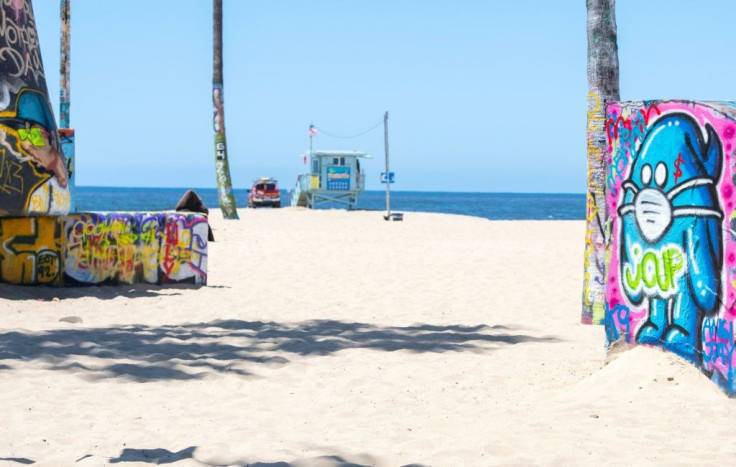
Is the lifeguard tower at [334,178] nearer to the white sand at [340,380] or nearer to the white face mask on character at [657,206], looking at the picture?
the white sand at [340,380]

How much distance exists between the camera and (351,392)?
21.4 ft

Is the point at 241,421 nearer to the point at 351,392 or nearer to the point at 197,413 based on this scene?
the point at 197,413

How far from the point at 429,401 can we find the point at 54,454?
8.51ft

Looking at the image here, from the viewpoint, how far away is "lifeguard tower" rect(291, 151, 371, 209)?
43688 mm

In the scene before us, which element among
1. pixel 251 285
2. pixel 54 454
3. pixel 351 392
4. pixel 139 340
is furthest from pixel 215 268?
pixel 54 454

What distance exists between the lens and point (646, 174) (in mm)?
6387

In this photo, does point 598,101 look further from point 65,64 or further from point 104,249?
point 65,64

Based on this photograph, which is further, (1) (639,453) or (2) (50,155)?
(2) (50,155)

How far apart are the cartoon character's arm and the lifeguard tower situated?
3797 centimetres

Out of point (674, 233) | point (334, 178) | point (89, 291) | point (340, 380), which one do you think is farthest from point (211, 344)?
point (334, 178)

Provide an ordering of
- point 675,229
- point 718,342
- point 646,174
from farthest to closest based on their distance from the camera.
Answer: point 646,174 → point 675,229 → point 718,342

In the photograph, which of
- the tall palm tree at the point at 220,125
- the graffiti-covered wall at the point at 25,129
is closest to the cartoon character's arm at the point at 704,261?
the graffiti-covered wall at the point at 25,129

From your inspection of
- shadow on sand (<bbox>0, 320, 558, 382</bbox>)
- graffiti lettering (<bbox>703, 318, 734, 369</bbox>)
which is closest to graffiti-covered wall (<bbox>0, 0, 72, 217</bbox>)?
shadow on sand (<bbox>0, 320, 558, 382</bbox>)

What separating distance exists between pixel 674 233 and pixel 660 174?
47cm
